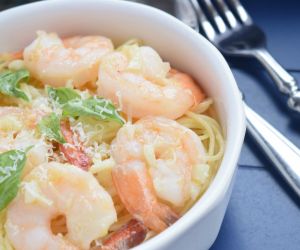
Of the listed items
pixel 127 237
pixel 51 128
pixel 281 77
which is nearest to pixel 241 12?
pixel 281 77

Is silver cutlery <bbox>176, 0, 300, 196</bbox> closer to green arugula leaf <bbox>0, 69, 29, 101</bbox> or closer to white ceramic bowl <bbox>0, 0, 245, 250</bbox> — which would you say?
white ceramic bowl <bbox>0, 0, 245, 250</bbox>

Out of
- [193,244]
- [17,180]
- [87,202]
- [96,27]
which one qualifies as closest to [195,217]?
[193,244]

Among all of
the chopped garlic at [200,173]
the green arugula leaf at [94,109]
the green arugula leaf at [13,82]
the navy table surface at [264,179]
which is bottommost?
the navy table surface at [264,179]

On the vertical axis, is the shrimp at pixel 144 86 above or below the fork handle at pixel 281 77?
above

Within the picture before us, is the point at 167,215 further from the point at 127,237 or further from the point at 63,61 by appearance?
the point at 63,61

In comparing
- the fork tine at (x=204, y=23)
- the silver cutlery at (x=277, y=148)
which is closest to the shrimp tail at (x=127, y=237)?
the silver cutlery at (x=277, y=148)

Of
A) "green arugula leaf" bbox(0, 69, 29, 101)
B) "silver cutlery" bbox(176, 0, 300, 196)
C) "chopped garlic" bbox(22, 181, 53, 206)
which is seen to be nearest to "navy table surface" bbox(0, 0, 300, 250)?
"silver cutlery" bbox(176, 0, 300, 196)

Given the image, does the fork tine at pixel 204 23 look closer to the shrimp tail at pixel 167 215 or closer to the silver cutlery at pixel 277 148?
the silver cutlery at pixel 277 148
